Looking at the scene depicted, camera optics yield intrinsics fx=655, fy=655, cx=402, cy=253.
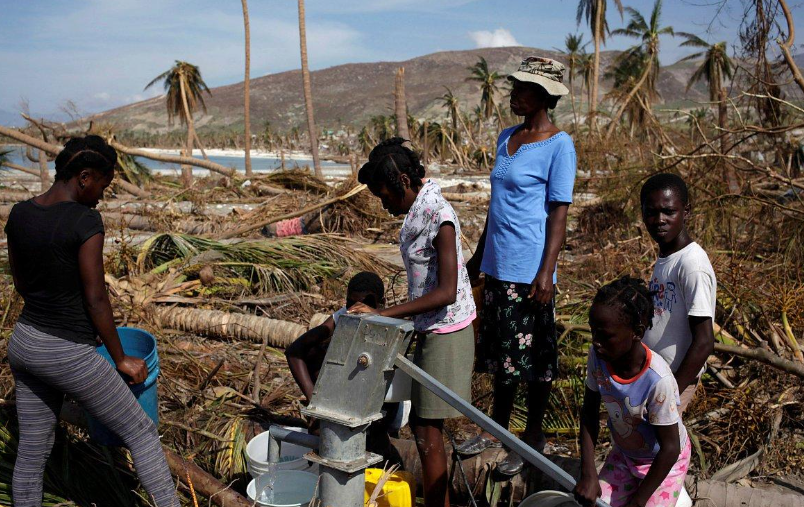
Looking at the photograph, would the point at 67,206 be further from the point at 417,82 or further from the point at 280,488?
the point at 417,82

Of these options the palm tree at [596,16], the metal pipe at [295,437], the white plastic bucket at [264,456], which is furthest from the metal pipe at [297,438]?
the palm tree at [596,16]

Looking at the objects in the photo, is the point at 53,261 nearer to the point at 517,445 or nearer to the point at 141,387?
the point at 141,387

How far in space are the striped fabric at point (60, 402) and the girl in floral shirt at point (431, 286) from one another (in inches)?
36.8

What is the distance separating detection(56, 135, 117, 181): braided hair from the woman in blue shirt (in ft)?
4.83

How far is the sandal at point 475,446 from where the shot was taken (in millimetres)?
2600

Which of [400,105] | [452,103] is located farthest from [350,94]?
[400,105]

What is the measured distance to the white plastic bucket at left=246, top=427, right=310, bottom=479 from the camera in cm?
246

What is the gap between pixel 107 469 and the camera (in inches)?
109

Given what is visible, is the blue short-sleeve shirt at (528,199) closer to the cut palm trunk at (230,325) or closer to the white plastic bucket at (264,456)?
the white plastic bucket at (264,456)

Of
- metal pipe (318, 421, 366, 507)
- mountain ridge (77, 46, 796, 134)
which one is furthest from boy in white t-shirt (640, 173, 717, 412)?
mountain ridge (77, 46, 796, 134)

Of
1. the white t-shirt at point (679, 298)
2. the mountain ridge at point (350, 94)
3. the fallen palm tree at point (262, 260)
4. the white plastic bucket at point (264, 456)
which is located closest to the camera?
the white t-shirt at point (679, 298)

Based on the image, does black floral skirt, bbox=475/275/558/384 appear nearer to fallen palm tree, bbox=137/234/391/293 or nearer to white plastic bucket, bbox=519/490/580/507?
white plastic bucket, bbox=519/490/580/507

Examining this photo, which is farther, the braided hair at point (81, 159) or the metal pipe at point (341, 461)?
the braided hair at point (81, 159)

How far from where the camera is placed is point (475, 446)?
8.61 feet
